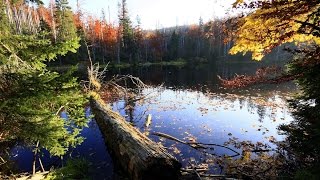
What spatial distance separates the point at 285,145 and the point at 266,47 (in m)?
5.56

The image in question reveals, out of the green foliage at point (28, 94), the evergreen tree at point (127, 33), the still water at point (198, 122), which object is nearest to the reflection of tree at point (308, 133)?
the still water at point (198, 122)

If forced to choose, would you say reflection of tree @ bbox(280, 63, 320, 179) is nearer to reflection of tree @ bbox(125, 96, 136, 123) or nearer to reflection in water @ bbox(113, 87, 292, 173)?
reflection in water @ bbox(113, 87, 292, 173)

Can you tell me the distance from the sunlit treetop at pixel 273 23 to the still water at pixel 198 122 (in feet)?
14.6

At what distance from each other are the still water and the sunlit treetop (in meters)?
4.46

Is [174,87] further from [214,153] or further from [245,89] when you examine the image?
[214,153]

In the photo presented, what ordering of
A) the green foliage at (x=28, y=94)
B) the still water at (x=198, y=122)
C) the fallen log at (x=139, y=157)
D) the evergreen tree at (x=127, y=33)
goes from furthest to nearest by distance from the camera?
the evergreen tree at (x=127, y=33) < the still water at (x=198, y=122) < the fallen log at (x=139, y=157) < the green foliage at (x=28, y=94)

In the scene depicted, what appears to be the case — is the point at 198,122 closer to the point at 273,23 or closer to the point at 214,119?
the point at 214,119

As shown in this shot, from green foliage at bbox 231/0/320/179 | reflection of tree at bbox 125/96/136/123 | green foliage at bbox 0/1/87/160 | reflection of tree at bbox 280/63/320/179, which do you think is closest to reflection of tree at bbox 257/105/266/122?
reflection of tree at bbox 280/63/320/179

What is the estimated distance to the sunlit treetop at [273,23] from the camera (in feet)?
18.7

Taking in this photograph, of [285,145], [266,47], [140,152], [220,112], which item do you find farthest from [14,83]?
[220,112]

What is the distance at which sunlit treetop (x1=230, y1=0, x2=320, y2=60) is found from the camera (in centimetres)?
570

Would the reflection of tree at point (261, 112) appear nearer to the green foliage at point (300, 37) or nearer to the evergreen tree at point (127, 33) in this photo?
the green foliage at point (300, 37)

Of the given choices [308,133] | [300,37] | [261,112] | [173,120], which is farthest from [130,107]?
[308,133]

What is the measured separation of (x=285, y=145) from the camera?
10633 mm
